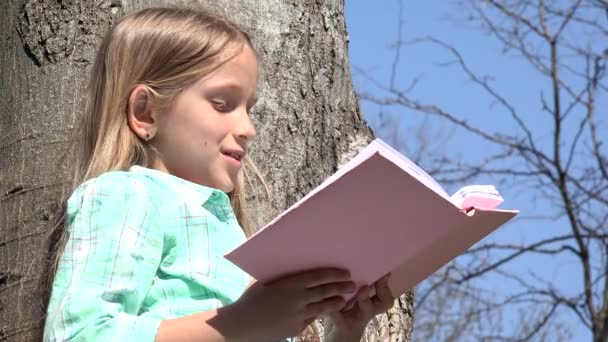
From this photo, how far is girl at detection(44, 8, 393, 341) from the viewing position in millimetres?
1905

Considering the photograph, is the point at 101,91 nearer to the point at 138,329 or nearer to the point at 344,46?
the point at 138,329

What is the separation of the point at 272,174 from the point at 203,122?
620mm

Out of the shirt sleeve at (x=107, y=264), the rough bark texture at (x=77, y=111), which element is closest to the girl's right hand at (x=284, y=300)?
the shirt sleeve at (x=107, y=264)

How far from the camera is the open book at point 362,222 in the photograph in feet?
5.85

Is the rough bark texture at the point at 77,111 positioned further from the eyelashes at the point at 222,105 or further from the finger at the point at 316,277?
the finger at the point at 316,277

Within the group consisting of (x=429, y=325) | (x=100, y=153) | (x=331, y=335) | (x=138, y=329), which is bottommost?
(x=138, y=329)

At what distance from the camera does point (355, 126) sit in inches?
116

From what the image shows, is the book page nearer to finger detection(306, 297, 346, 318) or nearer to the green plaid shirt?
finger detection(306, 297, 346, 318)

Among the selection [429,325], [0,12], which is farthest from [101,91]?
[429,325]

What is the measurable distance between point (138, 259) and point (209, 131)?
0.28 metres

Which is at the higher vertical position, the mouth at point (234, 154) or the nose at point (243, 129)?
the nose at point (243, 129)

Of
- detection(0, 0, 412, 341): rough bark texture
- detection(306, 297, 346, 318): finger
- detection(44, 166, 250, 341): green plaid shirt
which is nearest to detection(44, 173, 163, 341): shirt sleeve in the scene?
detection(44, 166, 250, 341): green plaid shirt

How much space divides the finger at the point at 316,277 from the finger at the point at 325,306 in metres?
0.05

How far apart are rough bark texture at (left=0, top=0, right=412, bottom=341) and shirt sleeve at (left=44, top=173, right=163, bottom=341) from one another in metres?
0.51
